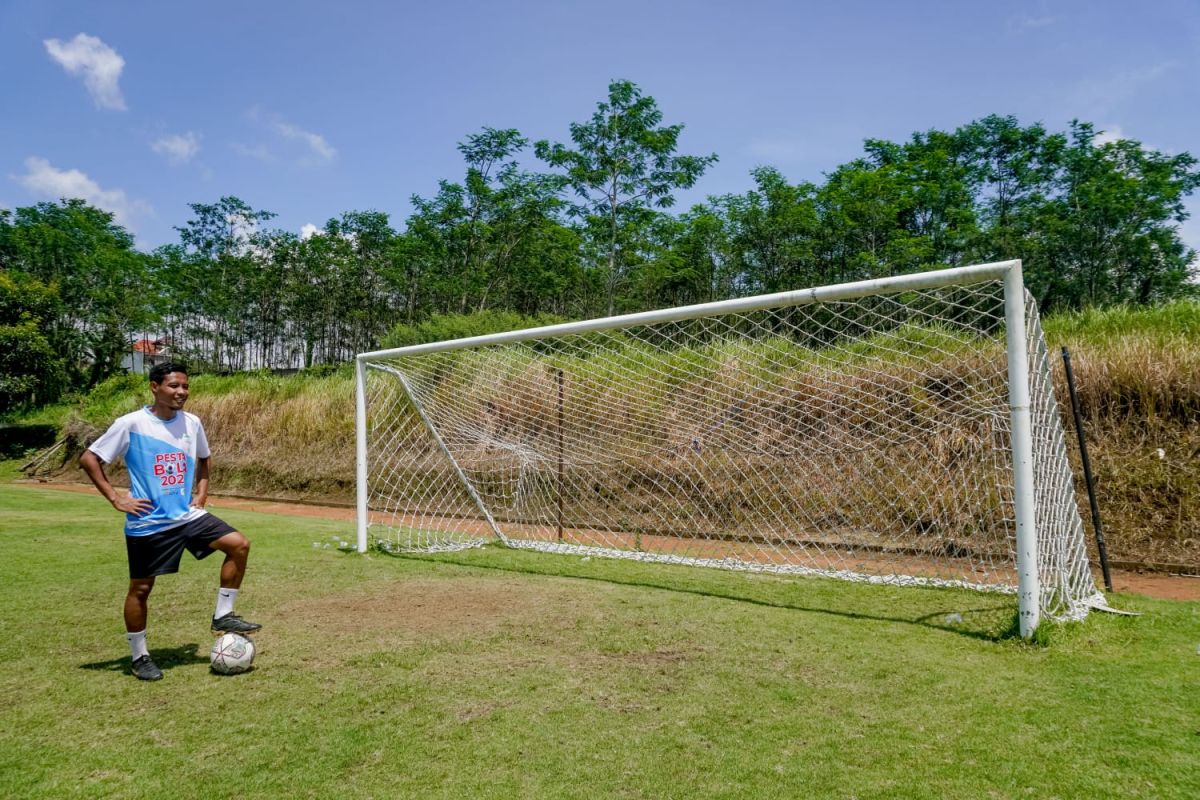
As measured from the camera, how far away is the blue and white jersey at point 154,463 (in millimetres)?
3627

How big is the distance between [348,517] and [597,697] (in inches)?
371

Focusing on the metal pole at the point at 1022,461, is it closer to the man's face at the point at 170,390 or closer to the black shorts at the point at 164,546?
the black shorts at the point at 164,546

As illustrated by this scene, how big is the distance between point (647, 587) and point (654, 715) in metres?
2.74

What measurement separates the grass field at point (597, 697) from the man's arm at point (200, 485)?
0.90 meters

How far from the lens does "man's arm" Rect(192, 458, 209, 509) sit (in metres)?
3.97

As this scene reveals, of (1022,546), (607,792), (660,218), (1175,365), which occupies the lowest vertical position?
(607,792)

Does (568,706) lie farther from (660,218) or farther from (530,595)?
(660,218)

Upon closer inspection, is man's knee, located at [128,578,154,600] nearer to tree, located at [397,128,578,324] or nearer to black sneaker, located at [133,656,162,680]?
black sneaker, located at [133,656,162,680]

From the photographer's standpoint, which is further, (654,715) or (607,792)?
(654,715)

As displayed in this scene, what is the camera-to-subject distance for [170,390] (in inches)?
149

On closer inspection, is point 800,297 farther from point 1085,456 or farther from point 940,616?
point 1085,456

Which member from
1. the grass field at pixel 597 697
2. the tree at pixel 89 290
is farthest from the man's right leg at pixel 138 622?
the tree at pixel 89 290

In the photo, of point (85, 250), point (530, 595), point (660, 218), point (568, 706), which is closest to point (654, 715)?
point (568, 706)

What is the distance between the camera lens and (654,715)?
3174 millimetres
